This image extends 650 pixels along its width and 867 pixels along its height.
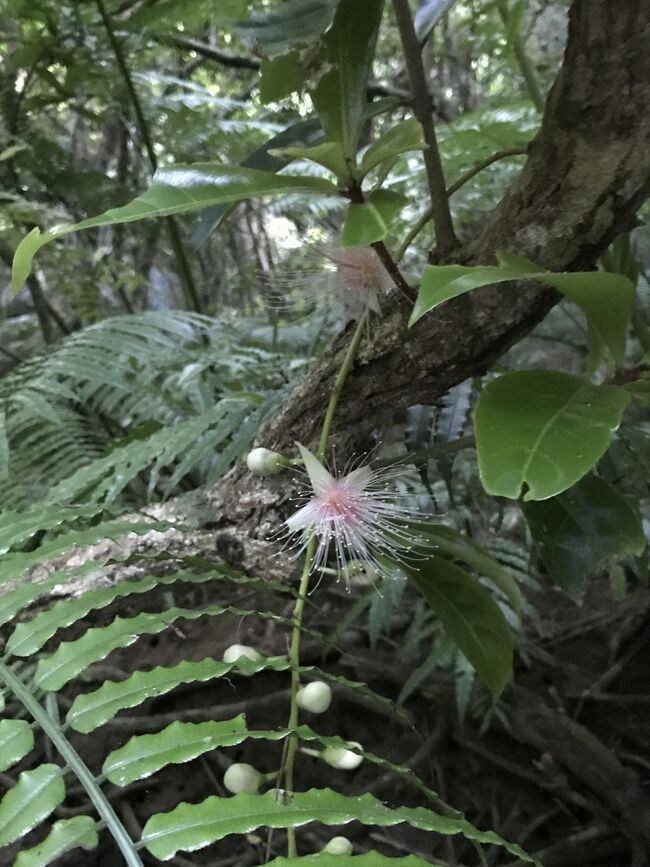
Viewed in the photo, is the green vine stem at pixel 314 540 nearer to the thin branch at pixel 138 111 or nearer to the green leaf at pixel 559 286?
the green leaf at pixel 559 286

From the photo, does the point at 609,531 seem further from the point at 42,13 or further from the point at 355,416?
the point at 42,13

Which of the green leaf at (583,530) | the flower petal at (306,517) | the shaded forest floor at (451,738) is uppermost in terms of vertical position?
the flower petal at (306,517)

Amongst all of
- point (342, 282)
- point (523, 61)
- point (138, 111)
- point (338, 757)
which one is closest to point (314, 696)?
point (338, 757)

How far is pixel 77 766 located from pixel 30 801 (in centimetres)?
3

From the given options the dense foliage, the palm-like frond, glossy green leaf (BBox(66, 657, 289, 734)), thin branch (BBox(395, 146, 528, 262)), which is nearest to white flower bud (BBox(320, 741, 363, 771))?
the dense foliage

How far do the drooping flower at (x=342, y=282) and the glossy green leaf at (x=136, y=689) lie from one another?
355 millimetres

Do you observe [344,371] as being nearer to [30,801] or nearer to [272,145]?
[272,145]

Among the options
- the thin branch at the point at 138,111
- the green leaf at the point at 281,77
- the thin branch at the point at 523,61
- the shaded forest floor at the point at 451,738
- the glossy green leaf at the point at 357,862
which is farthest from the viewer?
the thin branch at the point at 138,111

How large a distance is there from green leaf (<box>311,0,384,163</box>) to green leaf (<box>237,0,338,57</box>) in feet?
0.04

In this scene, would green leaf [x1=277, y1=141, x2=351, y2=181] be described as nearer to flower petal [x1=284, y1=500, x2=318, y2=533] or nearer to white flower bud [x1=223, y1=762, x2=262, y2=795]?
flower petal [x1=284, y1=500, x2=318, y2=533]

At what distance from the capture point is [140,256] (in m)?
2.07

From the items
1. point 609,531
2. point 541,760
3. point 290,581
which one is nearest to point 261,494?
point 290,581

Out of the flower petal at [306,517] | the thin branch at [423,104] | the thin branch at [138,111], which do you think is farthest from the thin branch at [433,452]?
the thin branch at [138,111]

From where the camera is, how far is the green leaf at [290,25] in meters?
0.48
